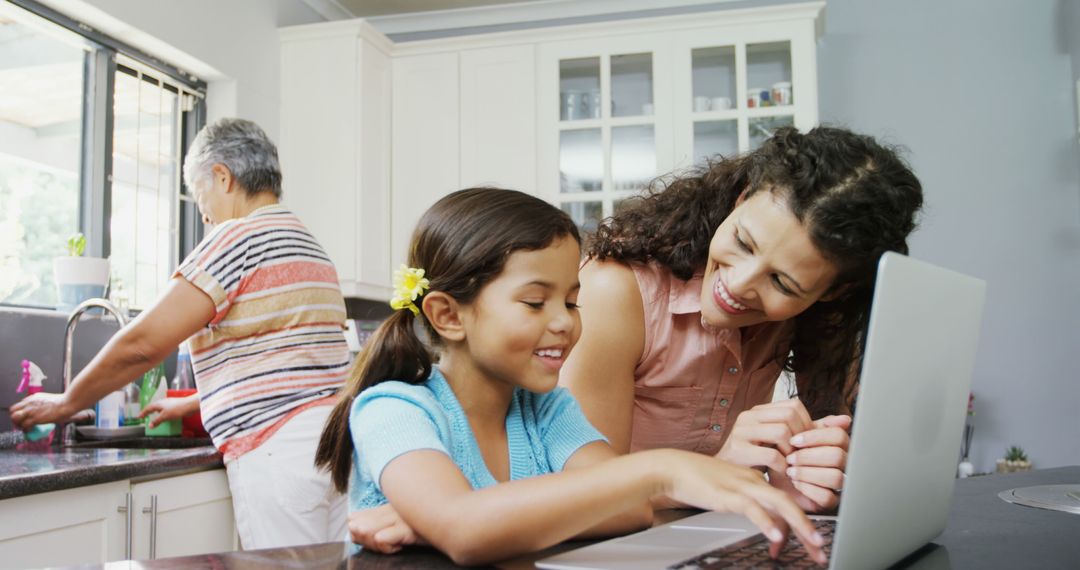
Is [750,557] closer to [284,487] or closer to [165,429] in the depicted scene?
[284,487]

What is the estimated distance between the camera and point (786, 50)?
3508 millimetres

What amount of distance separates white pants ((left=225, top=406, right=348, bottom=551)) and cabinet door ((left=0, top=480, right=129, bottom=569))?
0.82 feet

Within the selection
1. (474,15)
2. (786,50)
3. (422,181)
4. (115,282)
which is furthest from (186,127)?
(786,50)

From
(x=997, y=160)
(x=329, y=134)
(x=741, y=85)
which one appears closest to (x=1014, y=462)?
(x=997, y=160)

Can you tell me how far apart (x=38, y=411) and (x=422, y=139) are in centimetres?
199

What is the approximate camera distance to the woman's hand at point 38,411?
2.11 m

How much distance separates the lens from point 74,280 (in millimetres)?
2535

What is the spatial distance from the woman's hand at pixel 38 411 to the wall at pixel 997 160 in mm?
2793

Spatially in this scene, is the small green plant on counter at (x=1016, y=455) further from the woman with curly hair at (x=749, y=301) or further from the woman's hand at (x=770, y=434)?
the woman's hand at (x=770, y=434)

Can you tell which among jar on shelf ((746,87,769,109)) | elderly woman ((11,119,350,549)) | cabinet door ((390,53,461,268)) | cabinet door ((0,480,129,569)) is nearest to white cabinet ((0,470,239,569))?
cabinet door ((0,480,129,569))

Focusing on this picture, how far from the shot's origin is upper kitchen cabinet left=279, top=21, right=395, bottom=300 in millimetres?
3594

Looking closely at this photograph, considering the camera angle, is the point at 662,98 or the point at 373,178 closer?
the point at 662,98

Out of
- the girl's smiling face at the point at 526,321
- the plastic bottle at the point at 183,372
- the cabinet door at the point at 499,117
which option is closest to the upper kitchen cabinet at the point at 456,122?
the cabinet door at the point at 499,117

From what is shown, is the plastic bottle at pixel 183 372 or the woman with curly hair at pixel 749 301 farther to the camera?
the plastic bottle at pixel 183 372
